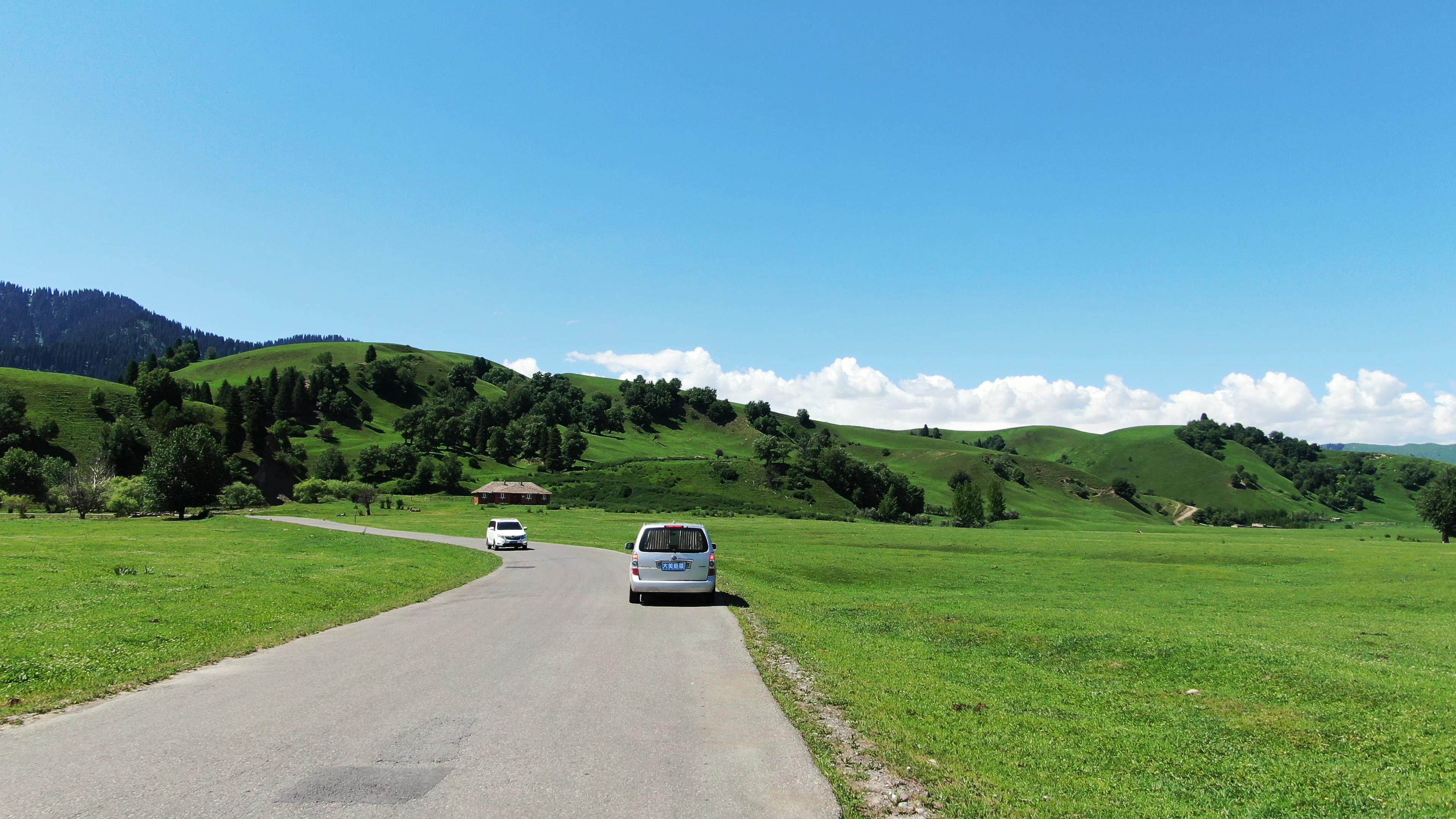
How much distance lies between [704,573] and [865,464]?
161868 millimetres

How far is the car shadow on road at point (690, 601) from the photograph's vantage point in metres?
23.6

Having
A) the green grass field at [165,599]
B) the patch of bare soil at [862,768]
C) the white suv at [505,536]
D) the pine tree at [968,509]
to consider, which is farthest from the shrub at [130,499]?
the pine tree at [968,509]

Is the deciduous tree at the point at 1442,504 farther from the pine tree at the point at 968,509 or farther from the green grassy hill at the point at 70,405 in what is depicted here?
the green grassy hill at the point at 70,405

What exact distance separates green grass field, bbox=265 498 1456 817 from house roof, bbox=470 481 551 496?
114 meters

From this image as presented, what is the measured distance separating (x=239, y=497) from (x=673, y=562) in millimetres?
116631

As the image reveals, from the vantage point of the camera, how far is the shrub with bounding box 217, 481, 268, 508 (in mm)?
112375

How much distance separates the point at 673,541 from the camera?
2327 cm

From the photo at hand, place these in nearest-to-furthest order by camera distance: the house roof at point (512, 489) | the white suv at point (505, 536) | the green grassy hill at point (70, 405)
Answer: the white suv at point (505, 536) < the green grassy hill at point (70, 405) < the house roof at point (512, 489)

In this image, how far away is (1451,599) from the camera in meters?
32.3

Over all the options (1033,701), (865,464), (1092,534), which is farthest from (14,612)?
(865,464)

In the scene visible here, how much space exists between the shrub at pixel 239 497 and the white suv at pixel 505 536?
256ft

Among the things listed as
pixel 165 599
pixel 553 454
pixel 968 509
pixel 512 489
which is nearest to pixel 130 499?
pixel 512 489

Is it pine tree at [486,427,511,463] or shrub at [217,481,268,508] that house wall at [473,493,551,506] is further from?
pine tree at [486,427,511,463]

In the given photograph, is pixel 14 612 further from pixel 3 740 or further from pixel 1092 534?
pixel 1092 534
